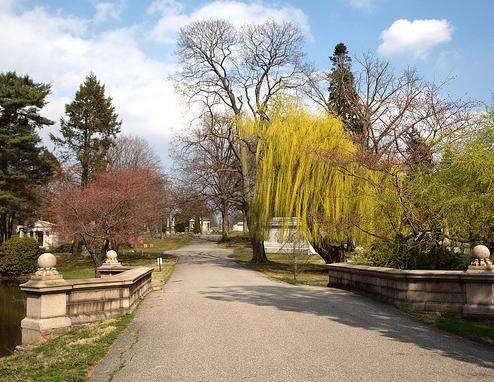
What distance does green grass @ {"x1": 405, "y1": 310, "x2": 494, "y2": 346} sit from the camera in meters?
7.89

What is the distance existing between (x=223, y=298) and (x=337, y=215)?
392 inches

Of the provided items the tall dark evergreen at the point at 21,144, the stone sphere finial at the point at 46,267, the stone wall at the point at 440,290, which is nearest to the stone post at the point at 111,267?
the stone sphere finial at the point at 46,267

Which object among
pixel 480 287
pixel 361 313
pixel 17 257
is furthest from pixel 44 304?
pixel 17 257

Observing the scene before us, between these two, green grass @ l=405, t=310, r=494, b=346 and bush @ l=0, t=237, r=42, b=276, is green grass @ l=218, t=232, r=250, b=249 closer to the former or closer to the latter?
bush @ l=0, t=237, r=42, b=276

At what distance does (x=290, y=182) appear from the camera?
23422 mm

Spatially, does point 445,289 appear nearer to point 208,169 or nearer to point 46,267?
point 46,267

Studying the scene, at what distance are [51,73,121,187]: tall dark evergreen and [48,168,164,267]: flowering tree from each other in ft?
23.5

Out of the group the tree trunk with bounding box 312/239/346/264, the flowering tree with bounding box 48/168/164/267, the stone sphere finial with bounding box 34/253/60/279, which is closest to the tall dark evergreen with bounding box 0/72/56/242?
the flowering tree with bounding box 48/168/164/267

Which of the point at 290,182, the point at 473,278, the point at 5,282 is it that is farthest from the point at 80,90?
the point at 473,278

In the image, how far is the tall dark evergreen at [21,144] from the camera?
122ft

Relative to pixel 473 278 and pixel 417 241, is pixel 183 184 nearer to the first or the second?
pixel 417 241

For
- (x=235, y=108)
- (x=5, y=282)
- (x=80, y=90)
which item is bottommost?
(x=5, y=282)

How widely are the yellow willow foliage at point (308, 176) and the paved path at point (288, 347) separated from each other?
998cm

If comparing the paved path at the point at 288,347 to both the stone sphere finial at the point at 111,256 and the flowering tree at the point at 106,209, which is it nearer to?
the stone sphere finial at the point at 111,256
